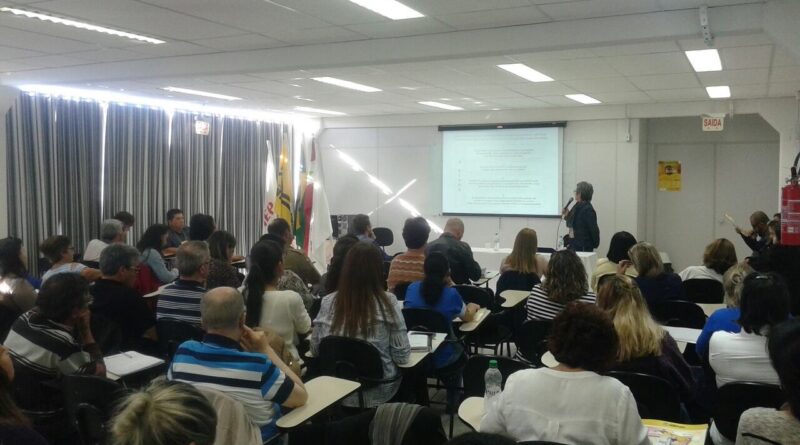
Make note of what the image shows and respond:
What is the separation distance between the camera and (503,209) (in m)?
11.0

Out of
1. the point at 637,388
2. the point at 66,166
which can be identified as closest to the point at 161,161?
the point at 66,166

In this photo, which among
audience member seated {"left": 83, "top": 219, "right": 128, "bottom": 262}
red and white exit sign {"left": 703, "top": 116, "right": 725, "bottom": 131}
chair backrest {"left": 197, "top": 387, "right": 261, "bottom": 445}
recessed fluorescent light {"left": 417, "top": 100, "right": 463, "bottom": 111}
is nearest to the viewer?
chair backrest {"left": 197, "top": 387, "right": 261, "bottom": 445}

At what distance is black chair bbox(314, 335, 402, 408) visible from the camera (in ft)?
11.3

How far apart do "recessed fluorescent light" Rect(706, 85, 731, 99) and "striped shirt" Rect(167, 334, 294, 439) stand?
287 inches

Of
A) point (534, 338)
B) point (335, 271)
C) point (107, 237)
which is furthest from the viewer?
point (107, 237)

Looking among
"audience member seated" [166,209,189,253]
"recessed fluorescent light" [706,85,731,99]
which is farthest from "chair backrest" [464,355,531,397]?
"recessed fluorescent light" [706,85,731,99]

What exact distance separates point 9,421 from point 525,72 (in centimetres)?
584

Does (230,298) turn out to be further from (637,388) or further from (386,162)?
(386,162)

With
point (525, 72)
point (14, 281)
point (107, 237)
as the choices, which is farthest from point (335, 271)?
point (107, 237)

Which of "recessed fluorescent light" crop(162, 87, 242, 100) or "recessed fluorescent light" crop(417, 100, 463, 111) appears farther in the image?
"recessed fluorescent light" crop(417, 100, 463, 111)

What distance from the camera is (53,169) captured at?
307 inches

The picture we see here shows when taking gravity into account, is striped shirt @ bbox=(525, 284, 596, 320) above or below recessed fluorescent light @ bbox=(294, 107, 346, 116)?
below

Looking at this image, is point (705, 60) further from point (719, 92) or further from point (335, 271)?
point (335, 271)

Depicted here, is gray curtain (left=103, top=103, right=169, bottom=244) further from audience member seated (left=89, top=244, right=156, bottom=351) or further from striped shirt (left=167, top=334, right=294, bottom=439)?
striped shirt (left=167, top=334, right=294, bottom=439)
